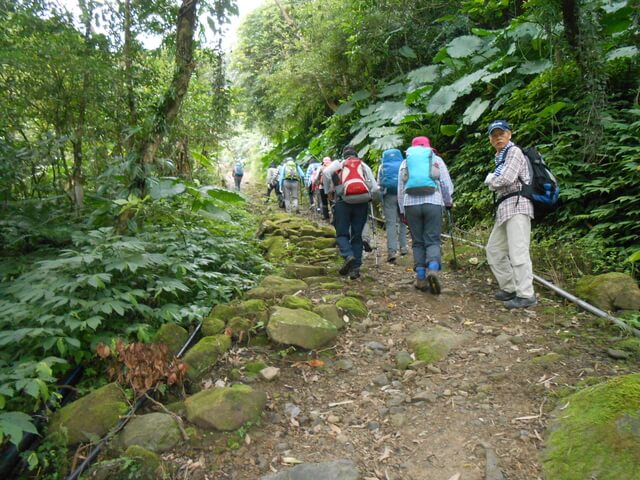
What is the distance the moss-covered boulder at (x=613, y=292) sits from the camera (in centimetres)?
391

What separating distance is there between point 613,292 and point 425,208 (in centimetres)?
209

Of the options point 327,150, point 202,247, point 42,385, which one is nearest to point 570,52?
point 202,247

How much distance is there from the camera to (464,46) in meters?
9.75

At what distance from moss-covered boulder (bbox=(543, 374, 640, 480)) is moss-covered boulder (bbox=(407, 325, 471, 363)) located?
1084mm

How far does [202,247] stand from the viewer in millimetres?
5617

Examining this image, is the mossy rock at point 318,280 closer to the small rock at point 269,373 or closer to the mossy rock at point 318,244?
the mossy rock at point 318,244

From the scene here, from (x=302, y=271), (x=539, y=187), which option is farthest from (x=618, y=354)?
(x=302, y=271)

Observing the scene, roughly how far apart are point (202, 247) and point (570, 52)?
5688 mm

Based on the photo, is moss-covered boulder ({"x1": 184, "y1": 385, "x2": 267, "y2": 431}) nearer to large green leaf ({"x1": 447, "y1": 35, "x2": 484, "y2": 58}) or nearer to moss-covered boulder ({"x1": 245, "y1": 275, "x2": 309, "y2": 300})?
moss-covered boulder ({"x1": 245, "y1": 275, "x2": 309, "y2": 300})

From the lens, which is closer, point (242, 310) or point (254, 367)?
point (254, 367)

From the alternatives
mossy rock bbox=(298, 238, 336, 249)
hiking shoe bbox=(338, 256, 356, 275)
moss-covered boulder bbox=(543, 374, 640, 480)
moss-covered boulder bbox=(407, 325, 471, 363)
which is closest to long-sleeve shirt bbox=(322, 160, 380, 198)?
hiking shoe bbox=(338, 256, 356, 275)

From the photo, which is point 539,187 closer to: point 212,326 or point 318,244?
point 212,326

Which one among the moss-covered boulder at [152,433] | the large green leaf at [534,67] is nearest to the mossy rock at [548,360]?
the moss-covered boulder at [152,433]

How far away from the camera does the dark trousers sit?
572 cm
